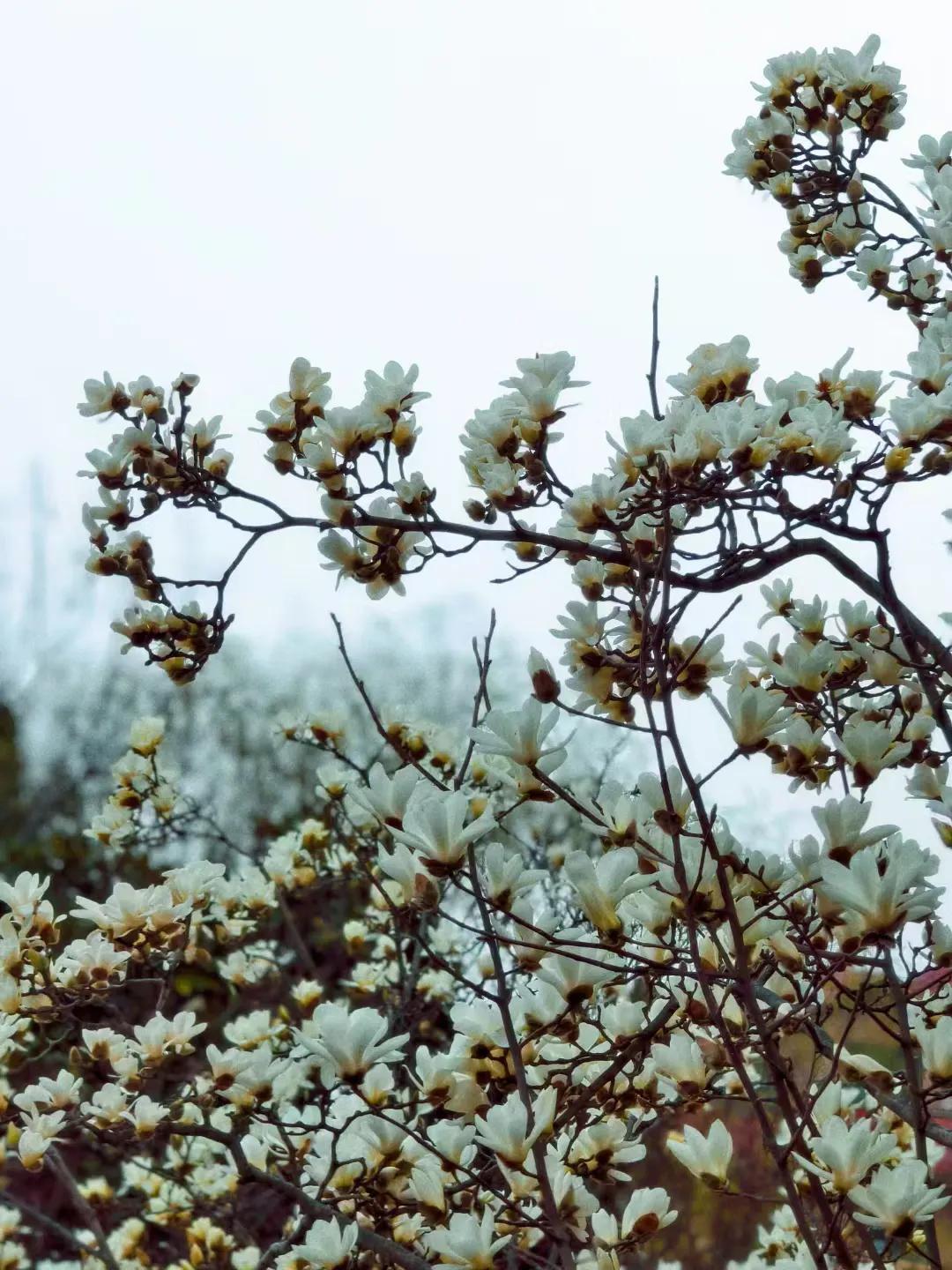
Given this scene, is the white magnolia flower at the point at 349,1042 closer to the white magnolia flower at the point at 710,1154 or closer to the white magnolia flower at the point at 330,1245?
the white magnolia flower at the point at 330,1245

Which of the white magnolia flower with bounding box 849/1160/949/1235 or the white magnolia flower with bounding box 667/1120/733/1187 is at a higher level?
the white magnolia flower with bounding box 667/1120/733/1187

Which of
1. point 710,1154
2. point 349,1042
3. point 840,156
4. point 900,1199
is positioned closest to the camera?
Result: point 900,1199

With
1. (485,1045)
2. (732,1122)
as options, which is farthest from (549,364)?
(732,1122)

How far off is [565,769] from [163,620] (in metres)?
2.67

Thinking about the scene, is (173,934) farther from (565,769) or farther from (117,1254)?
(565,769)

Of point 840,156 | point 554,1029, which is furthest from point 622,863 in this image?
point 840,156

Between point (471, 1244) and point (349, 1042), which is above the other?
point (349, 1042)

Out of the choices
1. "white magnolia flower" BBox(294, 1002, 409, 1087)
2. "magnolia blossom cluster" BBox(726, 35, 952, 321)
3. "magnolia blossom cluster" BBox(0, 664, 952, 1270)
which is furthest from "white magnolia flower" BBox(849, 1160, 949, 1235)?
"magnolia blossom cluster" BBox(726, 35, 952, 321)

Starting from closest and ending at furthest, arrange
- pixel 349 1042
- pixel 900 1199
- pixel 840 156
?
pixel 900 1199, pixel 349 1042, pixel 840 156

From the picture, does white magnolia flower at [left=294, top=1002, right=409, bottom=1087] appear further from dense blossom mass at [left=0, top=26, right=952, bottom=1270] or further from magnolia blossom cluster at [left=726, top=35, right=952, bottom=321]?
magnolia blossom cluster at [left=726, top=35, right=952, bottom=321]

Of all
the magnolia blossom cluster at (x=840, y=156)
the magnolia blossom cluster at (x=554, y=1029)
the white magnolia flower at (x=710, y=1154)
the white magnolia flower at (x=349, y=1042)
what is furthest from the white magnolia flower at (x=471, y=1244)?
the magnolia blossom cluster at (x=840, y=156)

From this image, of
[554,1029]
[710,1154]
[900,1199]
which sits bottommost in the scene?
[900,1199]

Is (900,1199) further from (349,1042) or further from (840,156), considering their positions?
(840,156)

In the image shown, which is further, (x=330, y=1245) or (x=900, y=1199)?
(x=330, y=1245)
